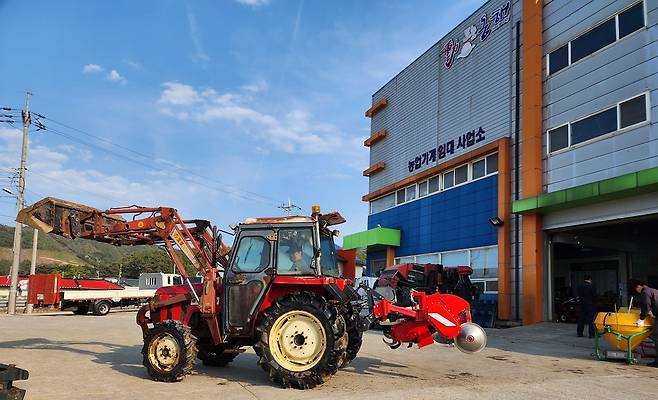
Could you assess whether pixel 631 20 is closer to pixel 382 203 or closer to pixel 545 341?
pixel 545 341

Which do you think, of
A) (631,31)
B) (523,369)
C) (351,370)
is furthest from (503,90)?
(351,370)

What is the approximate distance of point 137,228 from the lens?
31.7 ft

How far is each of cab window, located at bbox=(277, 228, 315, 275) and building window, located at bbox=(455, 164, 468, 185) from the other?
52.3 feet

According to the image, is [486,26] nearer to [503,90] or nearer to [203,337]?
[503,90]

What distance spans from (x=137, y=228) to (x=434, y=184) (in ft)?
58.8

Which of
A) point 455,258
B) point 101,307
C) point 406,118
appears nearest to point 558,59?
point 455,258

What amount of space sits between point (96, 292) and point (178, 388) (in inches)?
977

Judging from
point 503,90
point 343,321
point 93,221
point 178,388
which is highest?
point 503,90

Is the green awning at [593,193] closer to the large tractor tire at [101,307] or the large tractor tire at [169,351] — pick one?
the large tractor tire at [169,351]

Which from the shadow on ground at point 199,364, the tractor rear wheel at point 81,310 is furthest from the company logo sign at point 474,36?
the tractor rear wheel at point 81,310

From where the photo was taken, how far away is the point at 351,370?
9445 mm

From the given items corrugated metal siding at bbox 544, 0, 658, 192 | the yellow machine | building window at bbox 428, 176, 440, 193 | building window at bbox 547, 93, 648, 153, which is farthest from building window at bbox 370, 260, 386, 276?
the yellow machine

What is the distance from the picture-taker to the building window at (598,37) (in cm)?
1571

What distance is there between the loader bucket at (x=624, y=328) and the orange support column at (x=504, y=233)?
332 inches
